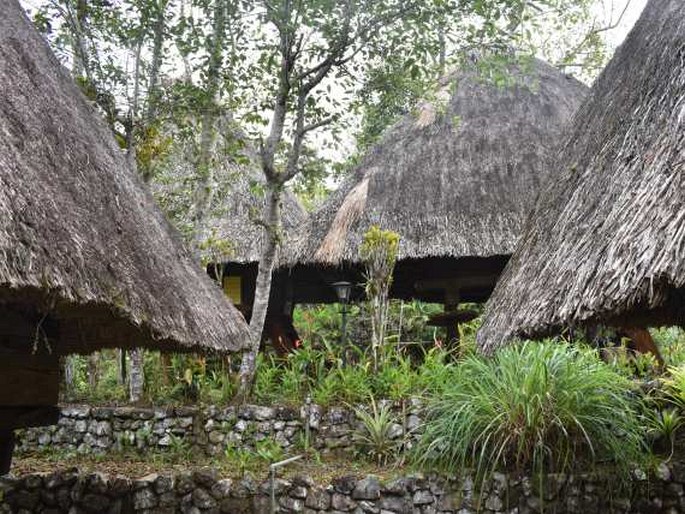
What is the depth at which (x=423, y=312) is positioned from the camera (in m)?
10.7

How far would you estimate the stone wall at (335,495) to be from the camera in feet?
14.4

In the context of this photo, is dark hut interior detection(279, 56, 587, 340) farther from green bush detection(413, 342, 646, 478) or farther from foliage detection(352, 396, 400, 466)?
green bush detection(413, 342, 646, 478)

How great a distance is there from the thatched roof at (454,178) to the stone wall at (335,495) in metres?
3.07

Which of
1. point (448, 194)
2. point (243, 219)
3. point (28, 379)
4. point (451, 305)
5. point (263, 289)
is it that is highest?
point (448, 194)

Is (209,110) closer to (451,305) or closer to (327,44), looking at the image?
(327,44)

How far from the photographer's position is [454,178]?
8.08m

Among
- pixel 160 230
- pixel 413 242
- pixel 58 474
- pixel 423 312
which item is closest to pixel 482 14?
pixel 413 242

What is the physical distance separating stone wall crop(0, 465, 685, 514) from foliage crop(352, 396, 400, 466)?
61cm

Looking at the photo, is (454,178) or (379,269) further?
(454,178)

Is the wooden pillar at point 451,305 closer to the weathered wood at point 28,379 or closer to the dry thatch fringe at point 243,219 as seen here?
the dry thatch fringe at point 243,219

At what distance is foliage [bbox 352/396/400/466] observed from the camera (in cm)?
532

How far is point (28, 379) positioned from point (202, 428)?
2495 mm

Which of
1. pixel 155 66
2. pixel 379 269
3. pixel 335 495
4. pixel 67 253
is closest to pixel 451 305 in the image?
pixel 379 269

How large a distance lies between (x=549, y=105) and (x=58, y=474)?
7.42 metres
